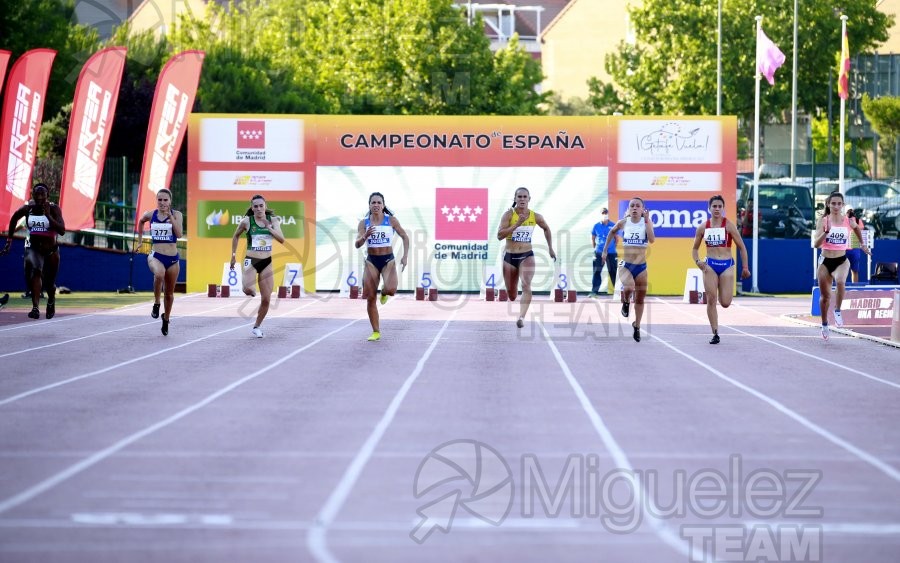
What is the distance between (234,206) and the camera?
35781 millimetres

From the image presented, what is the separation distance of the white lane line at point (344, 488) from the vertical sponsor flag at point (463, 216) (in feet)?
70.0

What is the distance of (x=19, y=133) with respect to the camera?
34.2 m

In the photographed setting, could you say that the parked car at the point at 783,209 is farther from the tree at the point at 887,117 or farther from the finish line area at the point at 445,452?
the finish line area at the point at 445,452

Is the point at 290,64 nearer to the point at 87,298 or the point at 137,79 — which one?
the point at 137,79

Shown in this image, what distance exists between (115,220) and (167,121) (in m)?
4.93

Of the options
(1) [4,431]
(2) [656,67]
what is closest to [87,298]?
(1) [4,431]

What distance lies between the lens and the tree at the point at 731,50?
79.6 m

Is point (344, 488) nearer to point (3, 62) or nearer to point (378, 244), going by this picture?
point (378, 244)

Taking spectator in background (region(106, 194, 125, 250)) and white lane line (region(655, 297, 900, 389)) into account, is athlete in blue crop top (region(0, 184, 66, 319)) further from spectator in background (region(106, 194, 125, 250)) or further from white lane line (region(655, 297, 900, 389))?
spectator in background (region(106, 194, 125, 250))

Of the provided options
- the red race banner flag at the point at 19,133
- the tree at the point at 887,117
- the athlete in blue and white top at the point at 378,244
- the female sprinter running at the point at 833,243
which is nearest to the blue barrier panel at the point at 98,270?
the red race banner flag at the point at 19,133

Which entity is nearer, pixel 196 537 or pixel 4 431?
pixel 196 537

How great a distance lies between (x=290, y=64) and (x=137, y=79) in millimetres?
16833

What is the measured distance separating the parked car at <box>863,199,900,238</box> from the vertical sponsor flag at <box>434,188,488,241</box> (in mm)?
12564

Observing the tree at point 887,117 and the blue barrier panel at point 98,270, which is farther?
the tree at point 887,117
